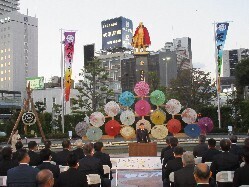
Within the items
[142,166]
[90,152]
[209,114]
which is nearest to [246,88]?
[209,114]

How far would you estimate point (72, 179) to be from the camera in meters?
6.07

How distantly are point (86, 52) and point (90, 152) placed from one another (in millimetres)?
97288

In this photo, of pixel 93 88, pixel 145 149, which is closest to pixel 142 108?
pixel 145 149

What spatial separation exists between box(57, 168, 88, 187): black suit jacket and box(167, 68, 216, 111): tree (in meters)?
48.4

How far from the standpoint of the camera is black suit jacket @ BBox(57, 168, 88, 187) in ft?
19.9

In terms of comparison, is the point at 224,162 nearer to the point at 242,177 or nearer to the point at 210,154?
the point at 210,154

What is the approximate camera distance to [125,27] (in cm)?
12788

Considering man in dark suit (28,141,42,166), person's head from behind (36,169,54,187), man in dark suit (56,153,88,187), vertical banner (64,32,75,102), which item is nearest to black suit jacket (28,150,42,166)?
man in dark suit (28,141,42,166)

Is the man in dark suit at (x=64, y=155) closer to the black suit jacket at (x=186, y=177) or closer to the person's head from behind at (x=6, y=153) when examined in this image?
the person's head from behind at (x=6, y=153)

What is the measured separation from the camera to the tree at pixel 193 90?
54916 millimetres

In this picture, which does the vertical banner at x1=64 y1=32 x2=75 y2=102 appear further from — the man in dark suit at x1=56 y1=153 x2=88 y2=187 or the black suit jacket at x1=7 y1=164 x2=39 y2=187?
the man in dark suit at x1=56 y1=153 x2=88 y2=187

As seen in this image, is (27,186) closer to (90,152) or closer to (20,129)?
(90,152)

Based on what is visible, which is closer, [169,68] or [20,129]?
[20,129]

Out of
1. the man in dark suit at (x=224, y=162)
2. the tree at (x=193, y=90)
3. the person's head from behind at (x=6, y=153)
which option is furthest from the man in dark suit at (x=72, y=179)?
the tree at (x=193, y=90)
